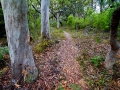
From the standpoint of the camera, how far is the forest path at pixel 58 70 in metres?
3.99

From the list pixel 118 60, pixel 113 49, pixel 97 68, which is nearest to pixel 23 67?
pixel 97 68

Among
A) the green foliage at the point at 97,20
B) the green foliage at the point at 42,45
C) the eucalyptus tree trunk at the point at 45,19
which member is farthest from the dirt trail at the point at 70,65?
the green foliage at the point at 97,20

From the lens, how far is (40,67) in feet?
15.6

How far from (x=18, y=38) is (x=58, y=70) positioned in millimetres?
1986

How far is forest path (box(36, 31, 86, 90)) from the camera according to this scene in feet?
13.1

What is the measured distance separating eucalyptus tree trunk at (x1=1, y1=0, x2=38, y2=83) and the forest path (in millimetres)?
477

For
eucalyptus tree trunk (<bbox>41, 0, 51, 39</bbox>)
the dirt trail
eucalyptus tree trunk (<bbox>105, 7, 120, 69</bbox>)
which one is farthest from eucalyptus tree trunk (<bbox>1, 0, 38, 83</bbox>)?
eucalyptus tree trunk (<bbox>41, 0, 51, 39</bbox>)

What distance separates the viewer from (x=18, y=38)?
135 inches

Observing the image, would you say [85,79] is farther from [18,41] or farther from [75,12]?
[75,12]

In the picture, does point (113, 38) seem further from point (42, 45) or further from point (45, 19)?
point (45, 19)

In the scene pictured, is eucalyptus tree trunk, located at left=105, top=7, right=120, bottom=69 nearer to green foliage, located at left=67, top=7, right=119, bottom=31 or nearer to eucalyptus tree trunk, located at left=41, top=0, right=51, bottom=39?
eucalyptus tree trunk, located at left=41, top=0, right=51, bottom=39

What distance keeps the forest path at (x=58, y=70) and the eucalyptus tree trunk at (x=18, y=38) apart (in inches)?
18.8

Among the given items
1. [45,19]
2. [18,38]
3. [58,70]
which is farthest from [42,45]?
[18,38]

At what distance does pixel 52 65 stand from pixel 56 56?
894mm
